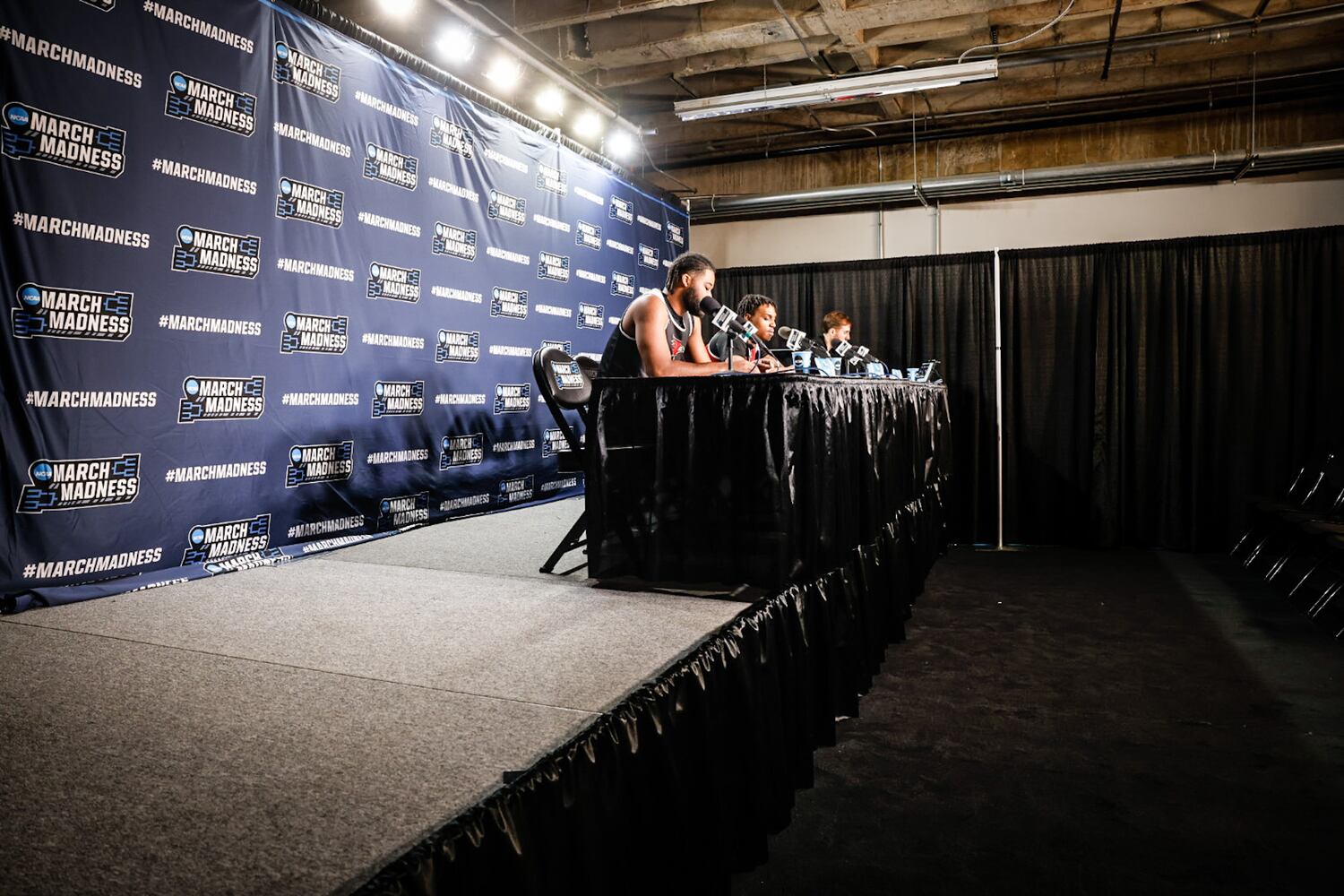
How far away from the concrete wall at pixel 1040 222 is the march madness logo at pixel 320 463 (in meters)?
4.51

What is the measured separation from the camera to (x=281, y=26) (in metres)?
3.47

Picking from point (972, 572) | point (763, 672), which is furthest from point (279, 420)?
point (972, 572)

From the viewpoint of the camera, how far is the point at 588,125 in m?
5.73

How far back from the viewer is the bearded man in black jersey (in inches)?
117

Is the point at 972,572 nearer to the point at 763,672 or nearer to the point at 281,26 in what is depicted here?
the point at 763,672

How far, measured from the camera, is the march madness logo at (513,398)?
16.2 feet

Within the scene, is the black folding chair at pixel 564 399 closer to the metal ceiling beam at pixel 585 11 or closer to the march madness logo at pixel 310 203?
the march madness logo at pixel 310 203

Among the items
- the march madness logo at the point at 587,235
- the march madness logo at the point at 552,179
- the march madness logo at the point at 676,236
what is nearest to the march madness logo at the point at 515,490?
the march madness logo at the point at 587,235

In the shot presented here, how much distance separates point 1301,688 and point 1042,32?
13.5 feet

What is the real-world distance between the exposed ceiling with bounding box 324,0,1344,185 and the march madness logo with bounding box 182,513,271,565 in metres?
2.64

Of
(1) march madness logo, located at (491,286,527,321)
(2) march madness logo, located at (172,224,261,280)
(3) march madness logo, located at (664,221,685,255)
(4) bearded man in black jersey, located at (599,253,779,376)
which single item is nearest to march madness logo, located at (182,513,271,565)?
(2) march madness logo, located at (172,224,261,280)

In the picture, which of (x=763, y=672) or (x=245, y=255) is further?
(x=245, y=255)

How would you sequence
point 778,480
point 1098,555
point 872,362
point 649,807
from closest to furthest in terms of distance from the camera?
point 649,807 → point 778,480 → point 872,362 → point 1098,555

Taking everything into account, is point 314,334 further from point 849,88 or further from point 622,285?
point 849,88
